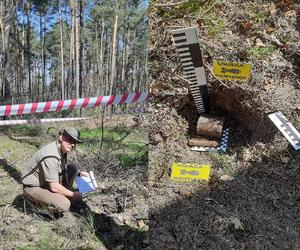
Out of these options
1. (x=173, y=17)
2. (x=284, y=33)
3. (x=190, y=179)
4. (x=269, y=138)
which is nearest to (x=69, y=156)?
(x=190, y=179)

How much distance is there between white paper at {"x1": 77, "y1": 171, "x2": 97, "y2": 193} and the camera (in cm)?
208

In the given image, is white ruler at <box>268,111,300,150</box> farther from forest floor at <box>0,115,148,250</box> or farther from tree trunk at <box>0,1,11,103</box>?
tree trunk at <box>0,1,11,103</box>

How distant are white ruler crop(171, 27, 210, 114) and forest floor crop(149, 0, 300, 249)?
32cm

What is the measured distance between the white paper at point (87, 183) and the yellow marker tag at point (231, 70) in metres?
1.51

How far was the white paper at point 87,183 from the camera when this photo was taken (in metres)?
2.08

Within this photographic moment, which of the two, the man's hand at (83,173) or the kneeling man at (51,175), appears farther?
the man's hand at (83,173)

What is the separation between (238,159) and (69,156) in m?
1.40

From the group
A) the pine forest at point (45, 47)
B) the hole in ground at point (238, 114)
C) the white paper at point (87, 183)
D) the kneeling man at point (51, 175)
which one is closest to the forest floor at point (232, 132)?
the hole in ground at point (238, 114)

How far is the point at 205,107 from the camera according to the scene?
10.7ft

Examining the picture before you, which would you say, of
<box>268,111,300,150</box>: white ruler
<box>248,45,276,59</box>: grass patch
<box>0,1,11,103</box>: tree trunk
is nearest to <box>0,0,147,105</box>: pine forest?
<box>0,1,11,103</box>: tree trunk

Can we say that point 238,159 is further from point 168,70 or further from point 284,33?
point 284,33

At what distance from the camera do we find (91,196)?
7.32ft

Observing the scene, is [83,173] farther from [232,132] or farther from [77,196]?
[232,132]

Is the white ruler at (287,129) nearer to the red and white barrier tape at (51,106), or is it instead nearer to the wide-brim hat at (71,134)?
the red and white barrier tape at (51,106)
